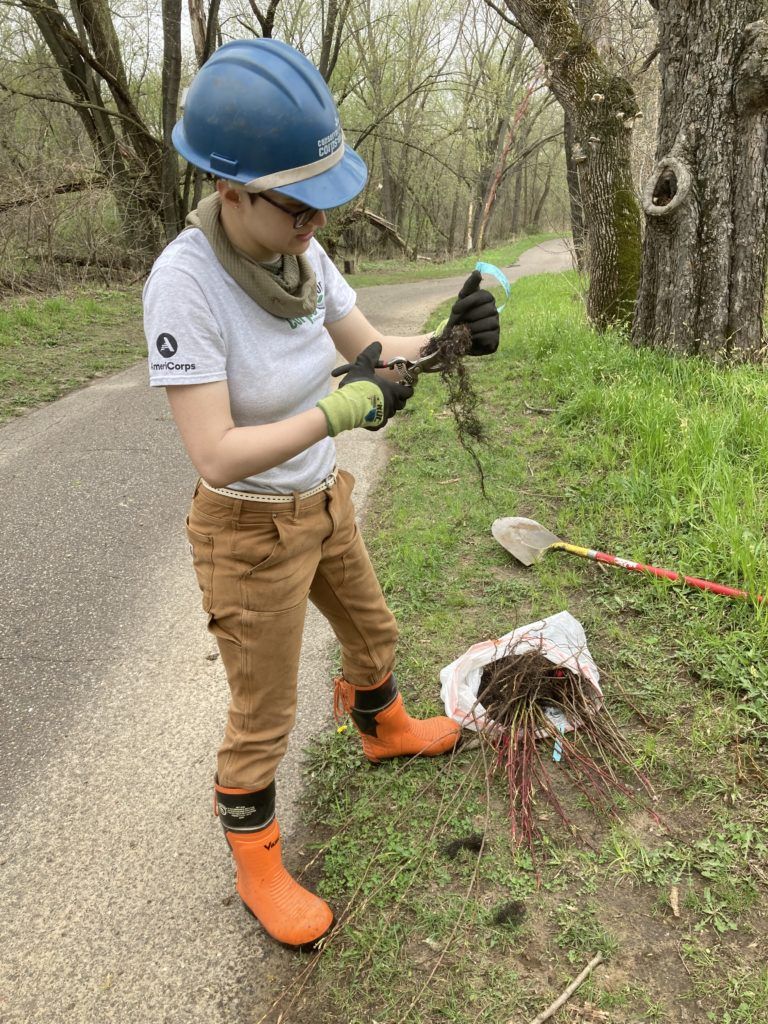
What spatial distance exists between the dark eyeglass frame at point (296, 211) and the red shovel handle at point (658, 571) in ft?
7.04

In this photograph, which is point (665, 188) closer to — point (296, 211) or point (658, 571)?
point (658, 571)

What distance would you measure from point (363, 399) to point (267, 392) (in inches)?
9.1

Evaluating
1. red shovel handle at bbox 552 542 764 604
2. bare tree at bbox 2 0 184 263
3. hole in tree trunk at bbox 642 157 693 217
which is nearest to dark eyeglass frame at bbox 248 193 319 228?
red shovel handle at bbox 552 542 764 604

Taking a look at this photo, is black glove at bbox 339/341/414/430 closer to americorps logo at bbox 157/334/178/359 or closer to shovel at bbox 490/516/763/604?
americorps logo at bbox 157/334/178/359

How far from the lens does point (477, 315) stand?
6.08 ft

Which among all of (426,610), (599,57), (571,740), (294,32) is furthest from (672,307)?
(294,32)

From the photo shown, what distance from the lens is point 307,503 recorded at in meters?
1.77

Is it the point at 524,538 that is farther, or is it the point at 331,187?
the point at 524,538

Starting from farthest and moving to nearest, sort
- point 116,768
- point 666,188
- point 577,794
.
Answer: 1. point 666,188
2. point 116,768
3. point 577,794

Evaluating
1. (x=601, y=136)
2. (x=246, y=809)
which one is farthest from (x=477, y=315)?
(x=601, y=136)

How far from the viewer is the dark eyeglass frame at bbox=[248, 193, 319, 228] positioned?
1446 mm

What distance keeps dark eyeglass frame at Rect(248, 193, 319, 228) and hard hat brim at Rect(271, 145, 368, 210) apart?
1.0 inches

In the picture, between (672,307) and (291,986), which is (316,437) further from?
(672,307)

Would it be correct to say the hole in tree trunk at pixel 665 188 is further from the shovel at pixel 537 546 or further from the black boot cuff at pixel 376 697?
the black boot cuff at pixel 376 697
